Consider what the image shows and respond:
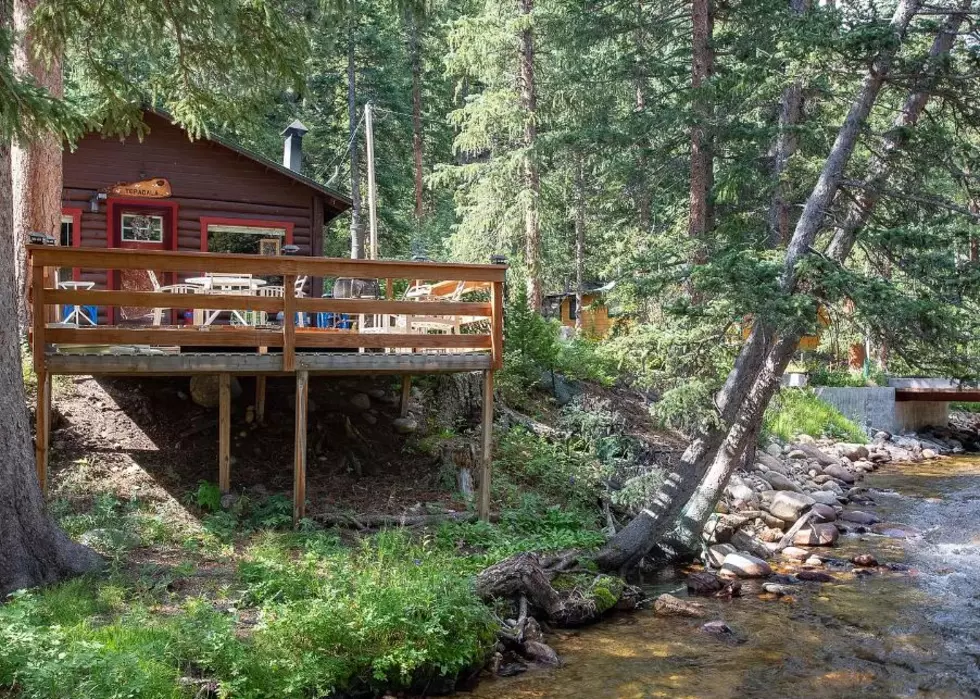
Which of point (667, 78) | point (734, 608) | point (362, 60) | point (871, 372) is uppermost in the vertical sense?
point (362, 60)

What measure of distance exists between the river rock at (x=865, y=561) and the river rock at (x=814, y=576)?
0.77 meters

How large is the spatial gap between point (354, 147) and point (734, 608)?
22.1 m

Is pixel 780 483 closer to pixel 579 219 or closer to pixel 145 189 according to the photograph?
pixel 145 189

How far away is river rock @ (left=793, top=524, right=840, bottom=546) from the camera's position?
11.8m

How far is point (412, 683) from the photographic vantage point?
21.2 feet

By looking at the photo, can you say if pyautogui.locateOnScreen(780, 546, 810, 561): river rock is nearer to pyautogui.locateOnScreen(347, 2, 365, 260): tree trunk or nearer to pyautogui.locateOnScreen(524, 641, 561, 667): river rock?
pyautogui.locateOnScreen(524, 641, 561, 667): river rock

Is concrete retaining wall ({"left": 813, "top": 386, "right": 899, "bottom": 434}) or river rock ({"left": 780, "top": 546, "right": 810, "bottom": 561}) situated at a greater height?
concrete retaining wall ({"left": 813, "top": 386, "right": 899, "bottom": 434})

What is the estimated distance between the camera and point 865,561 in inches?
429

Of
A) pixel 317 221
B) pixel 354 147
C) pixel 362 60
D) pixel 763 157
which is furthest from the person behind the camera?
pixel 362 60

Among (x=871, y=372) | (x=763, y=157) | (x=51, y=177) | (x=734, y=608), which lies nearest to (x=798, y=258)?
(x=734, y=608)

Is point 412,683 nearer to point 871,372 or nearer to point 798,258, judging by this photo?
point 798,258

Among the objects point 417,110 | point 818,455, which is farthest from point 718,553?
point 417,110

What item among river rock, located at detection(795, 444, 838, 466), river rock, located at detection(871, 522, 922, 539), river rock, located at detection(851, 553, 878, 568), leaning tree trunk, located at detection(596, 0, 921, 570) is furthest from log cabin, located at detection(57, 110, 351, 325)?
river rock, located at detection(795, 444, 838, 466)

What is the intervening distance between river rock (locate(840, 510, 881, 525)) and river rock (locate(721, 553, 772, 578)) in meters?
3.76
